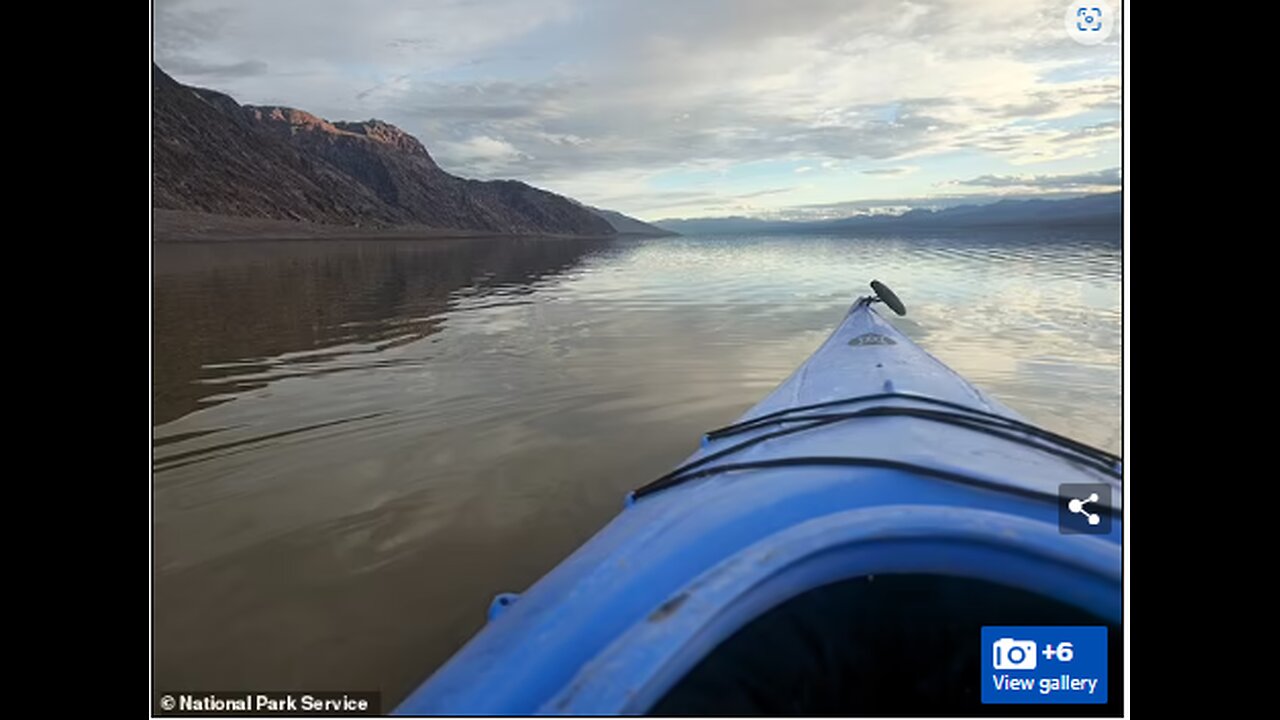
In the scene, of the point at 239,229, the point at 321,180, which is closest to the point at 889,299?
the point at 239,229

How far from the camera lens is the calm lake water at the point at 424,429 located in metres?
2.32

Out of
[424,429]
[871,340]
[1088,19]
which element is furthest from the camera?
[871,340]

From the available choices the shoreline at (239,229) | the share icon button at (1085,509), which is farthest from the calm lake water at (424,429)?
the shoreline at (239,229)

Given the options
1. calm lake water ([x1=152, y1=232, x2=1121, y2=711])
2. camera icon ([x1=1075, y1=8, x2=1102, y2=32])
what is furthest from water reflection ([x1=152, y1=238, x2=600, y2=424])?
camera icon ([x1=1075, y1=8, x2=1102, y2=32])

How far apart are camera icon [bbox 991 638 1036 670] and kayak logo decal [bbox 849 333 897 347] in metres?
3.25

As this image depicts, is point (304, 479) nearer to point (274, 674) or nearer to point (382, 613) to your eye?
point (382, 613)

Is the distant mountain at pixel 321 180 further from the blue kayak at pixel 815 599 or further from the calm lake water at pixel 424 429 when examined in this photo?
the blue kayak at pixel 815 599

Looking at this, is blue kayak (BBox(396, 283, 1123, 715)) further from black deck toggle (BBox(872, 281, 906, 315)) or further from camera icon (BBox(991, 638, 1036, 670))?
→ black deck toggle (BBox(872, 281, 906, 315))

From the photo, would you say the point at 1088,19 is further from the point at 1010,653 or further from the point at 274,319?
the point at 274,319

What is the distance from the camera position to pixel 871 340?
4.68 m

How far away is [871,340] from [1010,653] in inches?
132

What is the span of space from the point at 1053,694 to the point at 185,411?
5.05 m

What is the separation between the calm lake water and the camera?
7.63 ft
